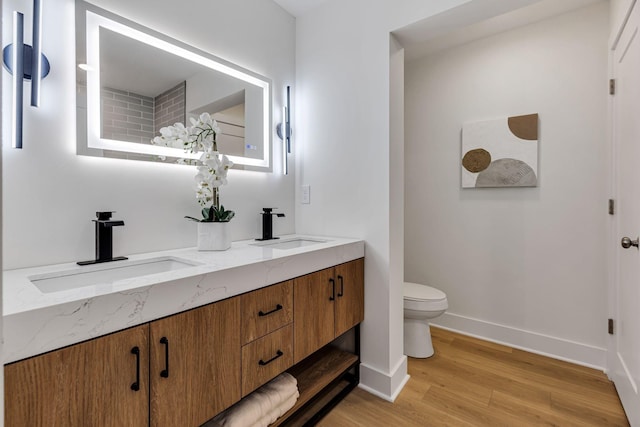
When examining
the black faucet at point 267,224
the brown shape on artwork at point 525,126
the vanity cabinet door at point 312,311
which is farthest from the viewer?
the brown shape on artwork at point 525,126

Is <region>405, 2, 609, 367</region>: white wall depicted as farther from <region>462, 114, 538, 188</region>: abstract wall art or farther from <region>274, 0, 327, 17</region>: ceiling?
<region>274, 0, 327, 17</region>: ceiling

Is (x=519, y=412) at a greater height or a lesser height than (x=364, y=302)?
lesser

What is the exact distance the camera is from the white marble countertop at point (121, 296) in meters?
0.73

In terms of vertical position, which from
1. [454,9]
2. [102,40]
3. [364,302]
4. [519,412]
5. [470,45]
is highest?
[470,45]

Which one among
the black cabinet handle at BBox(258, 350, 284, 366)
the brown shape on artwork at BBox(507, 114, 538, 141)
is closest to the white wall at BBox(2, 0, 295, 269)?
the black cabinet handle at BBox(258, 350, 284, 366)

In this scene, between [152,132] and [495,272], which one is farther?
[495,272]

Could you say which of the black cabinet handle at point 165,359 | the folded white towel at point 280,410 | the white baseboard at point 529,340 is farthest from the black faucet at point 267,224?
the white baseboard at point 529,340

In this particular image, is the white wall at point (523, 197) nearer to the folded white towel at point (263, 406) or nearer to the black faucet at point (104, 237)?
the folded white towel at point (263, 406)

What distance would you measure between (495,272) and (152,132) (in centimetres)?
258

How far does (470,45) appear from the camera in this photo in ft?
8.48

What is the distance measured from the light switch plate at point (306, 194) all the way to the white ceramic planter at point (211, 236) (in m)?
0.79

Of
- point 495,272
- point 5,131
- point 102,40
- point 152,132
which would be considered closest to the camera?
point 5,131

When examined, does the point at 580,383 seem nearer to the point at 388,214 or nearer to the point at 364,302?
the point at 364,302

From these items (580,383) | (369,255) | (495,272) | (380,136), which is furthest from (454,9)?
(580,383)
